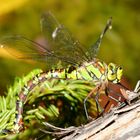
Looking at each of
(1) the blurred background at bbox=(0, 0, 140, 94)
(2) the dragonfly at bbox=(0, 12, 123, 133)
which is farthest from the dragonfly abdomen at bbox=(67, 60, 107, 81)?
(1) the blurred background at bbox=(0, 0, 140, 94)

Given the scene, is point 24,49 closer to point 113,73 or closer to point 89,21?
point 113,73

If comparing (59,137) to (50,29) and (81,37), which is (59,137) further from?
(81,37)

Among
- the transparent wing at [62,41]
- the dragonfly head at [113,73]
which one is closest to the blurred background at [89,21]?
the transparent wing at [62,41]

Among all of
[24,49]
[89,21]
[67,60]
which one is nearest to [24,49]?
[24,49]

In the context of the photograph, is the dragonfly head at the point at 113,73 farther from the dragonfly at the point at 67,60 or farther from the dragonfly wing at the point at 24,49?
the dragonfly wing at the point at 24,49

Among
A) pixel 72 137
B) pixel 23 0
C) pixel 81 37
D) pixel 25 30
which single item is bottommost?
pixel 72 137

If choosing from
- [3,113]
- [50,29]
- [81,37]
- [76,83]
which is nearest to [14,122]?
[3,113]
